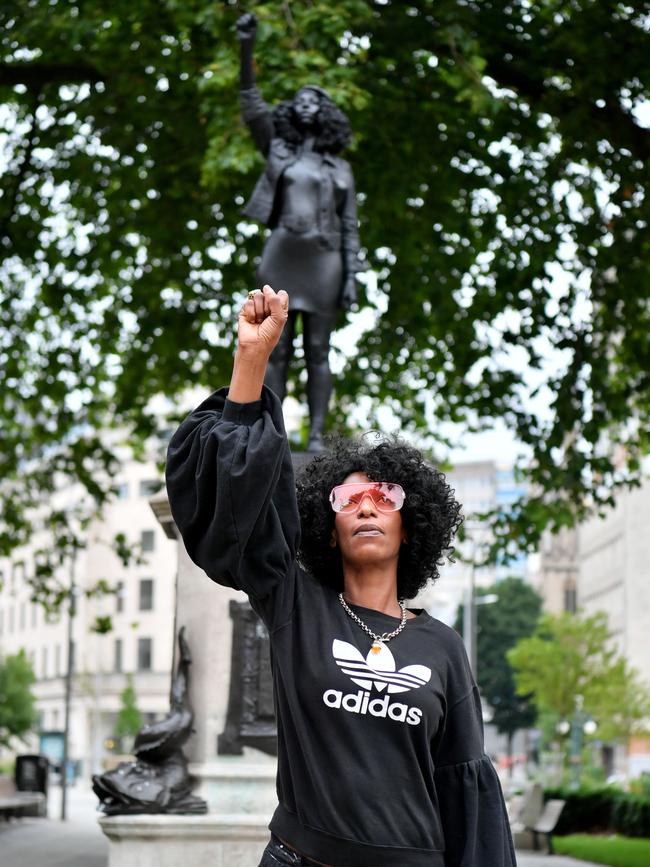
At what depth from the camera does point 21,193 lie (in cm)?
1925

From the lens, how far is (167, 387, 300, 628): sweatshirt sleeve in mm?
3174

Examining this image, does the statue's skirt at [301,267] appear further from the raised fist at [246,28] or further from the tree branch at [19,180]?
the tree branch at [19,180]

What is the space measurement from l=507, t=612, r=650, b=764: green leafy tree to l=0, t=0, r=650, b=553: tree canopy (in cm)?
3108

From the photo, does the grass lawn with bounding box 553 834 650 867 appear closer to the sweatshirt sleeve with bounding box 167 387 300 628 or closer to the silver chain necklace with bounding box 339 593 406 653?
the silver chain necklace with bounding box 339 593 406 653

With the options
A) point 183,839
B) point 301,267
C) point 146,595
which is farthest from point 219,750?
point 146,595

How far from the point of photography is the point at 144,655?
3258 inches

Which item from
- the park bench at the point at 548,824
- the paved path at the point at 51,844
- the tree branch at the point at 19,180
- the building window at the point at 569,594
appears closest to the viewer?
the paved path at the point at 51,844

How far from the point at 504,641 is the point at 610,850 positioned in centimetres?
7349

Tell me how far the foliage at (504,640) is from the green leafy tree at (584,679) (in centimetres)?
3455

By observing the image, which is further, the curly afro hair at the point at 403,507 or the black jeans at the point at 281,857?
the curly afro hair at the point at 403,507

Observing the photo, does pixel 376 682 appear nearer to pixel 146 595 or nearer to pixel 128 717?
pixel 128 717

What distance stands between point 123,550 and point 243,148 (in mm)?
9027

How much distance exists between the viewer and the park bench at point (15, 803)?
2325 centimetres

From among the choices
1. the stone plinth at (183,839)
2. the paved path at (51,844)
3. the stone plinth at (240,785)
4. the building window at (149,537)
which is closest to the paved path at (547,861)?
the paved path at (51,844)
